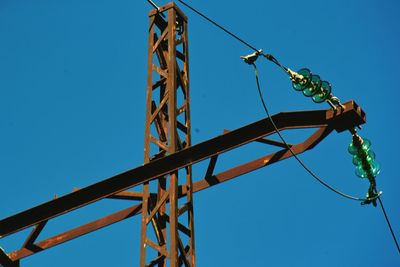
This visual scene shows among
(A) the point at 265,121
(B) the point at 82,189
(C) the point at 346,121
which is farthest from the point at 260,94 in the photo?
(B) the point at 82,189

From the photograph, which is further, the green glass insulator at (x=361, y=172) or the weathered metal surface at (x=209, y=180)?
the weathered metal surface at (x=209, y=180)

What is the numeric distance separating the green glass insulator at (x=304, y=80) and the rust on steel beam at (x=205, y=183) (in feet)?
1.95

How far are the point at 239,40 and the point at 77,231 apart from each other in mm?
3296

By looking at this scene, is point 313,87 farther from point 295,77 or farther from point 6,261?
point 6,261

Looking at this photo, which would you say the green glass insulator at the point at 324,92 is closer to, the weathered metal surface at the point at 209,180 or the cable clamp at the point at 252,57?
the weathered metal surface at the point at 209,180

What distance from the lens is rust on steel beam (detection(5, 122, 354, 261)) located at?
38.3 feet

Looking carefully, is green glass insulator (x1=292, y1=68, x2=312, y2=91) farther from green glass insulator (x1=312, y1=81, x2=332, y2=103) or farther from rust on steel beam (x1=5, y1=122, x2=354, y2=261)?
rust on steel beam (x1=5, y1=122, x2=354, y2=261)

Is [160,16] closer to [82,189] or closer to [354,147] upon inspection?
[82,189]

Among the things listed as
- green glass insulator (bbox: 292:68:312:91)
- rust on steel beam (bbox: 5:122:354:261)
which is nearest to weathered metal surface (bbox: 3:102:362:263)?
rust on steel beam (bbox: 5:122:354:261)

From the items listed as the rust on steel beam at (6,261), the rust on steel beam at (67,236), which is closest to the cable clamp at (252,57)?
the rust on steel beam at (67,236)

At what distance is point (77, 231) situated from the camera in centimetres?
1281

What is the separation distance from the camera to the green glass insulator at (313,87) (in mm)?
→ 11000

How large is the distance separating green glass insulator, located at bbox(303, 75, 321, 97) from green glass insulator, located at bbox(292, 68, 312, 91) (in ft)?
0.12

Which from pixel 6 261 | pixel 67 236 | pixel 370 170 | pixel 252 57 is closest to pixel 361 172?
pixel 370 170
